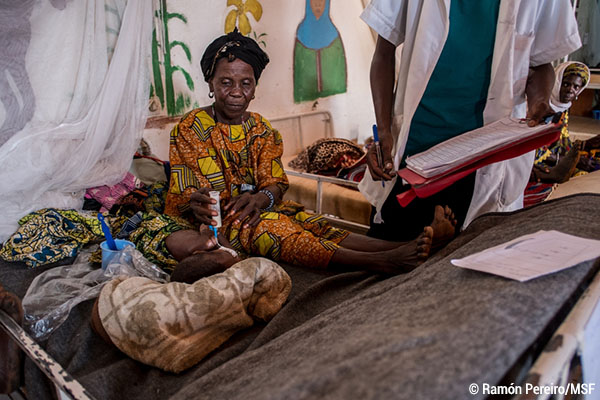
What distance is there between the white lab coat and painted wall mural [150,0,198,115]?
193 cm

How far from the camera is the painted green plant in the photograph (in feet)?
10.5

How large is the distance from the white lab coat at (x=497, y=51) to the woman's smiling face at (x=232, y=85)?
694mm

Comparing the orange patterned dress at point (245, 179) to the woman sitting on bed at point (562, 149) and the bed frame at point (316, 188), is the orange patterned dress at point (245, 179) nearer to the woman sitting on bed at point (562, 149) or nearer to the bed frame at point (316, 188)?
the bed frame at point (316, 188)

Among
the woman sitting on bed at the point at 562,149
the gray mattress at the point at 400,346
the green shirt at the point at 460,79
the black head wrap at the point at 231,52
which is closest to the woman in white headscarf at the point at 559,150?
the woman sitting on bed at the point at 562,149

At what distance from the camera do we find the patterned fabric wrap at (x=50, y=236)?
209 centimetres

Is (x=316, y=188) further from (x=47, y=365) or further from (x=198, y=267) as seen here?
(x=47, y=365)

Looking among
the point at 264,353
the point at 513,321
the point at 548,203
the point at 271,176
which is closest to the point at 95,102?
the point at 271,176

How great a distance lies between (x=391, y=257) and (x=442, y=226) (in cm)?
22

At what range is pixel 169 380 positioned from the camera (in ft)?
4.05

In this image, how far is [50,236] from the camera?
7.09ft

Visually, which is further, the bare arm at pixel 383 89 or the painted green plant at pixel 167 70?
the painted green plant at pixel 167 70

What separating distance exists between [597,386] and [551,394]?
232 millimetres

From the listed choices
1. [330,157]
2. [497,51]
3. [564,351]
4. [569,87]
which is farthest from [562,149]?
[564,351]

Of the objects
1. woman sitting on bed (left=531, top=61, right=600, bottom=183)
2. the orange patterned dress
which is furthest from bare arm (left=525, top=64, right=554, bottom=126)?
woman sitting on bed (left=531, top=61, right=600, bottom=183)
